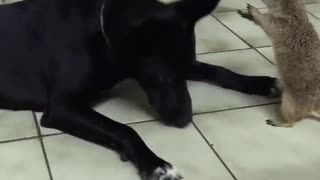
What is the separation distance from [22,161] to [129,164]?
0.25 m

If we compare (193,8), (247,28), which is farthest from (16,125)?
(247,28)

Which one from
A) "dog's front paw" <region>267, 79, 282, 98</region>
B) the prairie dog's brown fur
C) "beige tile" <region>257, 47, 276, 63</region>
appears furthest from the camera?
"beige tile" <region>257, 47, 276, 63</region>

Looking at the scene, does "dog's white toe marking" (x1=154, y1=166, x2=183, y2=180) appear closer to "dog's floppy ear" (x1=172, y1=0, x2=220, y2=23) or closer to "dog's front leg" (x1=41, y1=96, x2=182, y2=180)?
"dog's front leg" (x1=41, y1=96, x2=182, y2=180)

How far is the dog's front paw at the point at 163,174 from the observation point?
44.8 inches

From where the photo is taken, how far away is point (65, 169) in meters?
1.19

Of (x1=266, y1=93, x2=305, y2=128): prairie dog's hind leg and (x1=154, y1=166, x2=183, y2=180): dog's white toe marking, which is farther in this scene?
(x1=266, y1=93, x2=305, y2=128): prairie dog's hind leg

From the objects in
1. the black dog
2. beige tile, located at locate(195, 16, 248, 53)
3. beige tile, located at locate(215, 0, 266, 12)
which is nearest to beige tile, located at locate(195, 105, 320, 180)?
the black dog

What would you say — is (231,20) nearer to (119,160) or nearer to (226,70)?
(226,70)

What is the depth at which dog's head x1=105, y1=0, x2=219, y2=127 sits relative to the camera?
44.6 inches

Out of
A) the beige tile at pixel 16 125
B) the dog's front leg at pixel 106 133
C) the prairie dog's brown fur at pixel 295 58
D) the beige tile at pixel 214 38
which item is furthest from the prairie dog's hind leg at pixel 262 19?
the beige tile at pixel 16 125

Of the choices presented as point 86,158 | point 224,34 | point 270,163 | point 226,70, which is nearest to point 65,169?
point 86,158

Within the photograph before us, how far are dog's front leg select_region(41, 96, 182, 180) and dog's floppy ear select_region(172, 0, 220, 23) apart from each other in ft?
0.97

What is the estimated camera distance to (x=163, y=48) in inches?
46.4

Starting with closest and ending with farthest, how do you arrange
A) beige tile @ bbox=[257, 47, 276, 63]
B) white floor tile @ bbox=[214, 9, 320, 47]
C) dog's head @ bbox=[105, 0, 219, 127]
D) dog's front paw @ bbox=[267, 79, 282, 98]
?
dog's head @ bbox=[105, 0, 219, 127], dog's front paw @ bbox=[267, 79, 282, 98], beige tile @ bbox=[257, 47, 276, 63], white floor tile @ bbox=[214, 9, 320, 47]
